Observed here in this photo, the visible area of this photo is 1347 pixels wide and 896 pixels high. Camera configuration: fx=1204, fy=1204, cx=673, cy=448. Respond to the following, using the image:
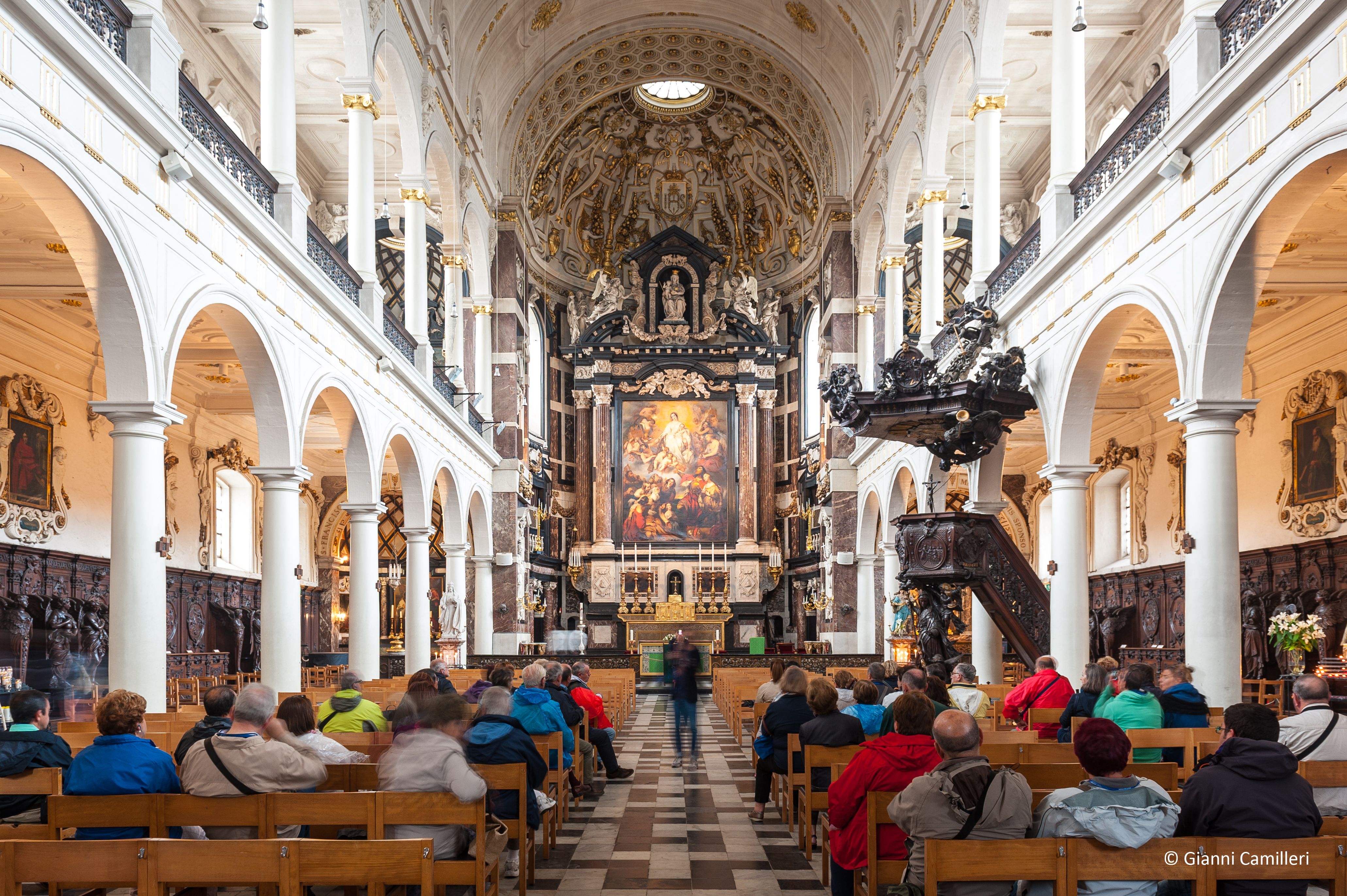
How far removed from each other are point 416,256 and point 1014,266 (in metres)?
10.3

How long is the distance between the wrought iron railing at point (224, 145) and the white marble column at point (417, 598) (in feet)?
28.8

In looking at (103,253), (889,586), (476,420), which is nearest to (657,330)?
(476,420)

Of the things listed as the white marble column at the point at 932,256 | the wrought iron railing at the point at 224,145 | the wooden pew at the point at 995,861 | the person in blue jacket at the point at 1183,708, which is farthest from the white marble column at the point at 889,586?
the wooden pew at the point at 995,861

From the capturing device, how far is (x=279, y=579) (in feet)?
46.1

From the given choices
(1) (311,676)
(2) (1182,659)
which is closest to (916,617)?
(2) (1182,659)

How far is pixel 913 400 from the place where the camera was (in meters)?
15.2

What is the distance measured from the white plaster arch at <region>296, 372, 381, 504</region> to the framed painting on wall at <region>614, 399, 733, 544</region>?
20402 mm

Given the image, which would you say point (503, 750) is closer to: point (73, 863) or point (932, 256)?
point (73, 863)

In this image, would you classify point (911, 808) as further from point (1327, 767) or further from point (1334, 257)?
point (1334, 257)

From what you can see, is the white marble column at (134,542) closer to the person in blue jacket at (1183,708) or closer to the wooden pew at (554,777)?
the wooden pew at (554,777)

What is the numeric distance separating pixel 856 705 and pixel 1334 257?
799 cm

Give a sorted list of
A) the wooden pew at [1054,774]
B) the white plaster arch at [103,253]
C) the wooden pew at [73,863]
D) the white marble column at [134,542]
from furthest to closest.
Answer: the white marble column at [134,542], the white plaster arch at [103,253], the wooden pew at [1054,774], the wooden pew at [73,863]

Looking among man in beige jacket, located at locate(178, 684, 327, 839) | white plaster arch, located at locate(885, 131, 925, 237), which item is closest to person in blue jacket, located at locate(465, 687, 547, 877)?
man in beige jacket, located at locate(178, 684, 327, 839)

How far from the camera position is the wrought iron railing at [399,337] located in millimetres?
19219
